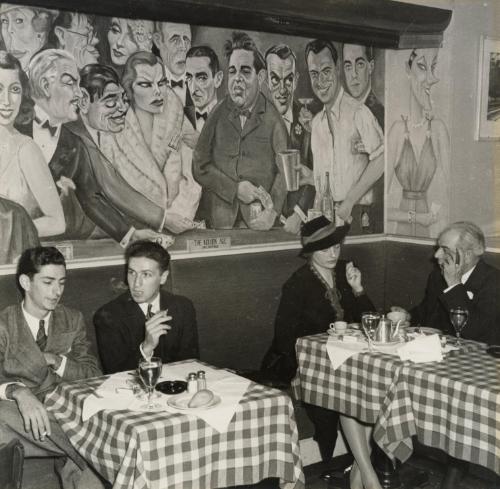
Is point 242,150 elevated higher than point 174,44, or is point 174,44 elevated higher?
point 174,44

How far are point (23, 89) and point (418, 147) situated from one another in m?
3.04

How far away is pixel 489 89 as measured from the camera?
5.07 metres

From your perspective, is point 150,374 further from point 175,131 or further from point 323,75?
point 323,75

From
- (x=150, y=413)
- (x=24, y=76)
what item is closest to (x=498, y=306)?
(x=150, y=413)

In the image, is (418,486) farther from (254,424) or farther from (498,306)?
(254,424)

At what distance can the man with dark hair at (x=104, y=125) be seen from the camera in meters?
4.20

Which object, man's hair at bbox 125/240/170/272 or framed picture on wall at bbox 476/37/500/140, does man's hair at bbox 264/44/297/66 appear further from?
man's hair at bbox 125/240/170/272

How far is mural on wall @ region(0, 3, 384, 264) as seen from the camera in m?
4.02

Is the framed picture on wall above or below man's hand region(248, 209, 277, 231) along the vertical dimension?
above

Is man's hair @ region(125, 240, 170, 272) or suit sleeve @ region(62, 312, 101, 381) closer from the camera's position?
suit sleeve @ region(62, 312, 101, 381)

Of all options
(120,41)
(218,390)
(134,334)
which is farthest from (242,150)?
(218,390)

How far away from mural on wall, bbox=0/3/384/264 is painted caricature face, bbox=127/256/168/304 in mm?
623

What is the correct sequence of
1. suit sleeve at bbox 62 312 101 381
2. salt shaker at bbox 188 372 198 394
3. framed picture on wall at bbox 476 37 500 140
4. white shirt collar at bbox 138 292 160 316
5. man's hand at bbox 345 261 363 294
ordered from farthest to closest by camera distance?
framed picture on wall at bbox 476 37 500 140 → man's hand at bbox 345 261 363 294 → white shirt collar at bbox 138 292 160 316 → suit sleeve at bbox 62 312 101 381 → salt shaker at bbox 188 372 198 394

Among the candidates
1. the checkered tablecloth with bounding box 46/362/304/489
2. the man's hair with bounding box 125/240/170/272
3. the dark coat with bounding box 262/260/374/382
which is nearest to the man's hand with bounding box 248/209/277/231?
the dark coat with bounding box 262/260/374/382
